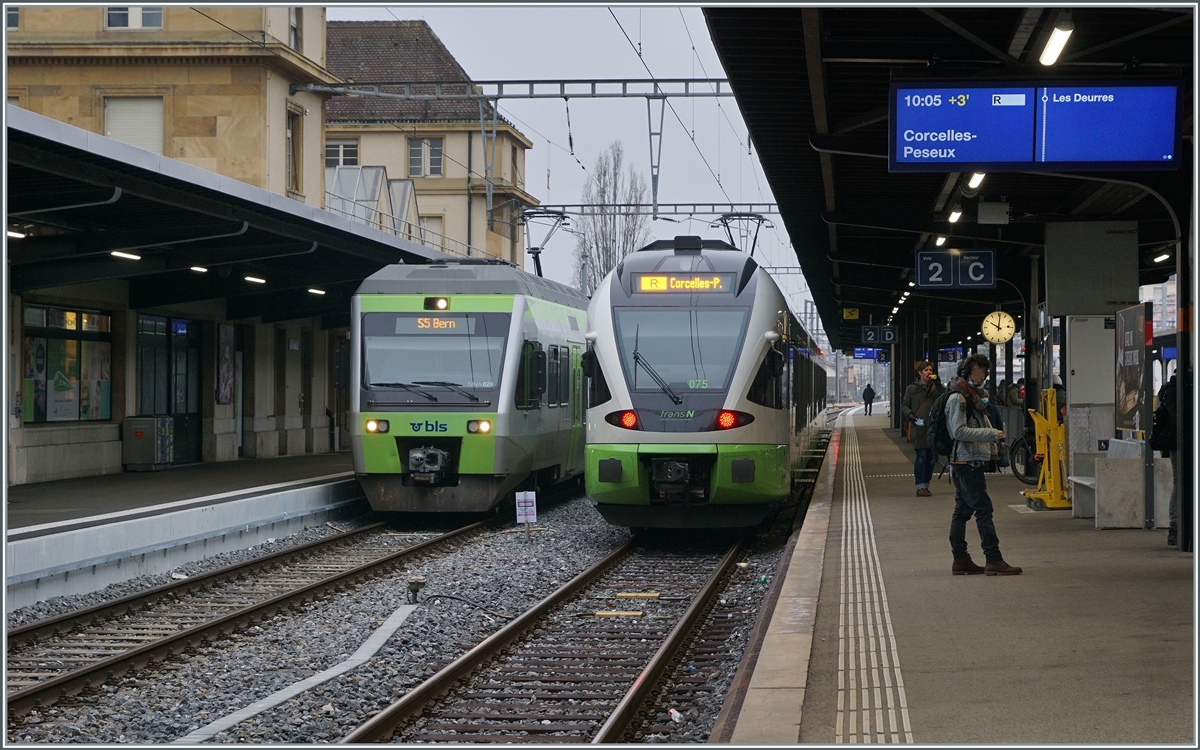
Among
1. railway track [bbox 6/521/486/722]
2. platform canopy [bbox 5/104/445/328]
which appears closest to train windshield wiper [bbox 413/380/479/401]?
railway track [bbox 6/521/486/722]

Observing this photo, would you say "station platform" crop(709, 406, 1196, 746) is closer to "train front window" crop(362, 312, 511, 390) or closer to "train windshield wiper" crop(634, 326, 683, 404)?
"train windshield wiper" crop(634, 326, 683, 404)

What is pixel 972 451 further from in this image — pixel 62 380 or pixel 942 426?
pixel 62 380

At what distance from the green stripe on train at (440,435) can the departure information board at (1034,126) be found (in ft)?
24.2

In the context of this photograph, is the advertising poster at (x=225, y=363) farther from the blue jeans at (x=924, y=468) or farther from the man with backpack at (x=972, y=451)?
the man with backpack at (x=972, y=451)

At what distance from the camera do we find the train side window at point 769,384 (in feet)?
44.9

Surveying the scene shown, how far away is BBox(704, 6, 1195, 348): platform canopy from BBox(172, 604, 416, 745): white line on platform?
4955 mm

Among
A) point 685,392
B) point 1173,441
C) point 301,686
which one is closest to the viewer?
point 301,686

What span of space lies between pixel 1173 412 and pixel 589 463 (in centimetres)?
567

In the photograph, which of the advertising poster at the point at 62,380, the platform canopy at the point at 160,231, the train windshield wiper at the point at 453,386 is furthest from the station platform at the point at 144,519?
the platform canopy at the point at 160,231

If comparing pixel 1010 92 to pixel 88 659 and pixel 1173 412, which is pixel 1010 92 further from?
pixel 88 659

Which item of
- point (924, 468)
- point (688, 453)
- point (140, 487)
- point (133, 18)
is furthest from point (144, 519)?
point (133, 18)

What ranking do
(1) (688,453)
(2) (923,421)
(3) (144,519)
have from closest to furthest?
(3) (144,519)
(1) (688,453)
(2) (923,421)

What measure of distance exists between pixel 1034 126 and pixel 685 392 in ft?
16.1

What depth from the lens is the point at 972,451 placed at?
32.9 ft
